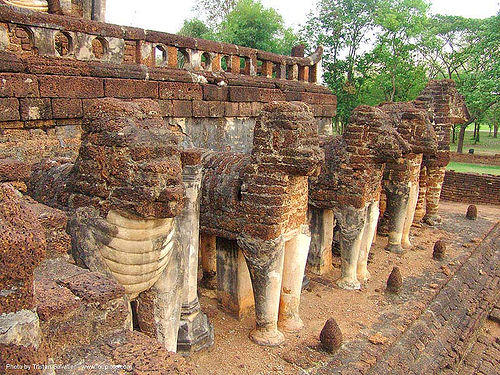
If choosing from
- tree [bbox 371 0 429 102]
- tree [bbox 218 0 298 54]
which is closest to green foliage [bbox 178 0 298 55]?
tree [bbox 218 0 298 54]

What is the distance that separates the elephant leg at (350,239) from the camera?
7.57m

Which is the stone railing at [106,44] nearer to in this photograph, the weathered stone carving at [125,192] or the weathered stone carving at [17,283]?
the weathered stone carving at [125,192]

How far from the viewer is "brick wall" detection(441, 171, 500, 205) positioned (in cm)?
1752

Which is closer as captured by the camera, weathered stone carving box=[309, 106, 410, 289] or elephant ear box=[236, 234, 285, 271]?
elephant ear box=[236, 234, 285, 271]

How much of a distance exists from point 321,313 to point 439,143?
324 inches

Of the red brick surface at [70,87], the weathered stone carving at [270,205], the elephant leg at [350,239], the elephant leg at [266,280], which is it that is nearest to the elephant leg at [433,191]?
the elephant leg at [350,239]

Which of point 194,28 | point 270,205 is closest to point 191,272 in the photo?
point 270,205

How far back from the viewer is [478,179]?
17828mm

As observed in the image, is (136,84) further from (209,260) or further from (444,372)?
(444,372)

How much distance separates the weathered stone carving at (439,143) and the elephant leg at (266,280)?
8.32m

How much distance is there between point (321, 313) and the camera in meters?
7.00

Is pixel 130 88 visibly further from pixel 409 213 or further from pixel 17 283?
pixel 409 213

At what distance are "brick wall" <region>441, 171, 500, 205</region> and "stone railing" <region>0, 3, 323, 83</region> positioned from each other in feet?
39.1

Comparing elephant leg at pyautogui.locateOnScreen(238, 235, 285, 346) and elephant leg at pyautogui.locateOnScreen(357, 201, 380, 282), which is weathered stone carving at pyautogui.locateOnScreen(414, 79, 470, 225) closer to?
elephant leg at pyautogui.locateOnScreen(357, 201, 380, 282)
